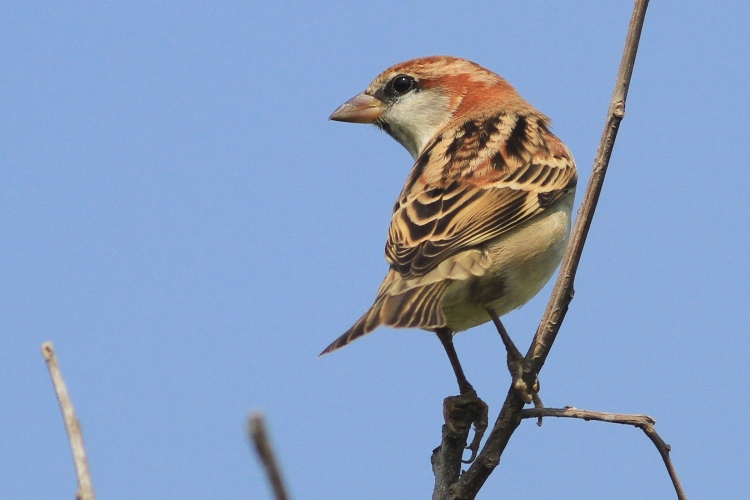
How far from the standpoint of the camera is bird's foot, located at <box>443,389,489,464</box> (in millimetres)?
5570

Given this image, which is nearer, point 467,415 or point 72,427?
point 72,427

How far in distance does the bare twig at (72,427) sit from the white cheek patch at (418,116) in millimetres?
6064

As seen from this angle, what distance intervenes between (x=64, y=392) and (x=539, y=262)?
417 centimetres

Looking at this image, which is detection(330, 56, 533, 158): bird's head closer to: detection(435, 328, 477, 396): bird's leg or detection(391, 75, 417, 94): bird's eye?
detection(391, 75, 417, 94): bird's eye

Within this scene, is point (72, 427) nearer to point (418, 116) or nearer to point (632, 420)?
point (632, 420)

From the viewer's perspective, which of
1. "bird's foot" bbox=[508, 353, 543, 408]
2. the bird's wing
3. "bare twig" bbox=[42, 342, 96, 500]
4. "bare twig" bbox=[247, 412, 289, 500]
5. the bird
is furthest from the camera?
the bird's wing

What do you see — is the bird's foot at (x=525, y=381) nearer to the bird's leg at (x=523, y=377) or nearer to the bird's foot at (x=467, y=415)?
the bird's leg at (x=523, y=377)

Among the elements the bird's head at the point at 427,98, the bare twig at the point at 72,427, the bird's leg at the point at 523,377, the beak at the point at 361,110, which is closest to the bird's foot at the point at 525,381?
the bird's leg at the point at 523,377

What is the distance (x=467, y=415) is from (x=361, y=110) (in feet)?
12.9

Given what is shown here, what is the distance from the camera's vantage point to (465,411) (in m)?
5.71

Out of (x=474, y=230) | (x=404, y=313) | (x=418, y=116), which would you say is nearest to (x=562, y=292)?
(x=404, y=313)

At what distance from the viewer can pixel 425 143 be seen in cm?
854

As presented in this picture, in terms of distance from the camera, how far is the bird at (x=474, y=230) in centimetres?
595

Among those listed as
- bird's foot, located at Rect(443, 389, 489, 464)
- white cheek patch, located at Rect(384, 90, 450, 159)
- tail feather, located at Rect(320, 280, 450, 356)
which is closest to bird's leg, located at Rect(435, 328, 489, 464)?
bird's foot, located at Rect(443, 389, 489, 464)
